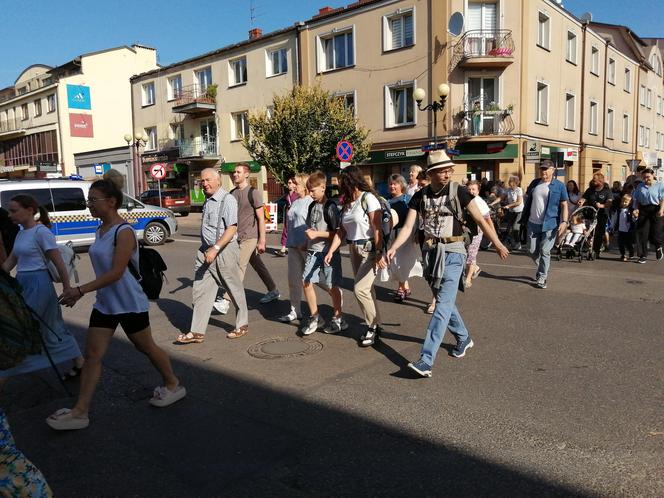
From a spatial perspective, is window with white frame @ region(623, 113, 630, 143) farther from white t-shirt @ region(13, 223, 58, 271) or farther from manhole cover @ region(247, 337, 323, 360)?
white t-shirt @ region(13, 223, 58, 271)

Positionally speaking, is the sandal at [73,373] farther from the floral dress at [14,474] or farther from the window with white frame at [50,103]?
the window with white frame at [50,103]

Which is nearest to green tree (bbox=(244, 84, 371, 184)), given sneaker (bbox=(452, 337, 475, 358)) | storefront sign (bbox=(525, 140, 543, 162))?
storefront sign (bbox=(525, 140, 543, 162))

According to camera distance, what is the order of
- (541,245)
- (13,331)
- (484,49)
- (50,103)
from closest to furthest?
(13,331) < (541,245) < (484,49) < (50,103)

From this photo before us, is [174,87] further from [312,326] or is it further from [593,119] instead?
[312,326]

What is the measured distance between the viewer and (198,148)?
33594mm

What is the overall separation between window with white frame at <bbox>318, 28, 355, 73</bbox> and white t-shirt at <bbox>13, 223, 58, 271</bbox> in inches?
887

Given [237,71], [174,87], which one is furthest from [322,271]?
[174,87]

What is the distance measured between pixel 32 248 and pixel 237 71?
28.6 meters

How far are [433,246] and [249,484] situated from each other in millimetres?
2579

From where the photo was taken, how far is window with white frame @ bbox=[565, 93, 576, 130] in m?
26.6

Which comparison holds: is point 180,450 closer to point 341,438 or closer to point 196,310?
point 341,438

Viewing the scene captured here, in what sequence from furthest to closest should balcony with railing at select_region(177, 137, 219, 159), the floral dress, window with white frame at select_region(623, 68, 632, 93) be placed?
window with white frame at select_region(623, 68, 632, 93) → balcony with railing at select_region(177, 137, 219, 159) → the floral dress

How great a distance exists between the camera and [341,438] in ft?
11.5

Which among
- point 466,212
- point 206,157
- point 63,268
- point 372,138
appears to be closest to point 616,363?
point 466,212
